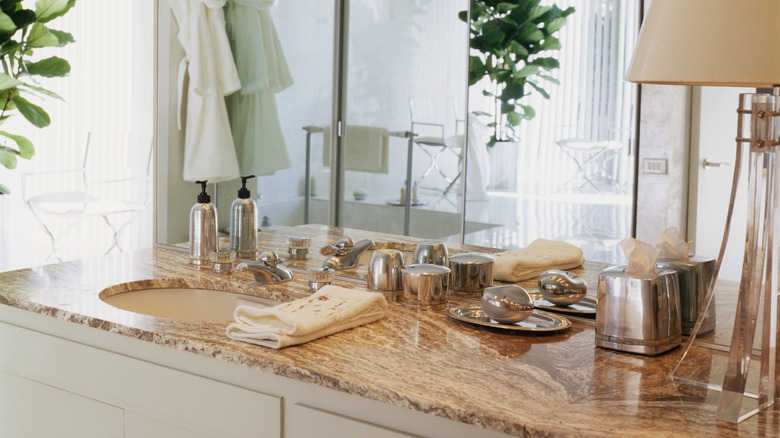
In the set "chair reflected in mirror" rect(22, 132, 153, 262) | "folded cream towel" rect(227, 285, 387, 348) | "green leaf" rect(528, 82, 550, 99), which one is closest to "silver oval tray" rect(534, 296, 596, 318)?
"folded cream towel" rect(227, 285, 387, 348)

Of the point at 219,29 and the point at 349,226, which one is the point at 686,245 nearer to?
the point at 349,226

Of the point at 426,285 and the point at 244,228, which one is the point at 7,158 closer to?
the point at 244,228

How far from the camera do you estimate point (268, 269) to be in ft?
6.24

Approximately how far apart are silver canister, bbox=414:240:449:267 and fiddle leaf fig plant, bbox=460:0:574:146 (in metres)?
0.28

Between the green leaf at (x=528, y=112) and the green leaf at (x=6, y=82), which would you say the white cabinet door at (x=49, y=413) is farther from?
the green leaf at (x=6, y=82)

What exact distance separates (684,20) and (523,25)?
2.31 ft

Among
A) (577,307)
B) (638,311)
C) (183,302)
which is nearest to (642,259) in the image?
(638,311)

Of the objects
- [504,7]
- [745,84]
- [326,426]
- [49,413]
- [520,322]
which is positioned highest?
[504,7]

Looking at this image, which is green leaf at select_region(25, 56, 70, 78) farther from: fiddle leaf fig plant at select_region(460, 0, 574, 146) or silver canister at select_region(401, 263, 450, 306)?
silver canister at select_region(401, 263, 450, 306)

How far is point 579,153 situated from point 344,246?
68cm

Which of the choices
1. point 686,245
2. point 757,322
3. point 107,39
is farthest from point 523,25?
point 107,39

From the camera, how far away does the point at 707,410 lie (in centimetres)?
108

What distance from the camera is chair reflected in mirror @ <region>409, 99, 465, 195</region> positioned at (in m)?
1.88

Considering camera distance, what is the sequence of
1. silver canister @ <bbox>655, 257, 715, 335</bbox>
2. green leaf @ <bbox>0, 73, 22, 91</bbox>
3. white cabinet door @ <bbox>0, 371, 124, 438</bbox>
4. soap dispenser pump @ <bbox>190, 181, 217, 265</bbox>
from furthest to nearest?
green leaf @ <bbox>0, 73, 22, 91</bbox>, soap dispenser pump @ <bbox>190, 181, 217, 265</bbox>, white cabinet door @ <bbox>0, 371, 124, 438</bbox>, silver canister @ <bbox>655, 257, 715, 335</bbox>
